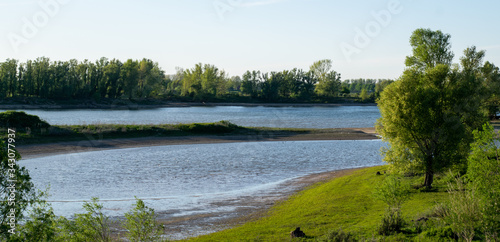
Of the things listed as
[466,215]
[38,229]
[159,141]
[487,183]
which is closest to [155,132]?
[159,141]

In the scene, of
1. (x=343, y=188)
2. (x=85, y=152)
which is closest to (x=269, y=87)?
(x=85, y=152)

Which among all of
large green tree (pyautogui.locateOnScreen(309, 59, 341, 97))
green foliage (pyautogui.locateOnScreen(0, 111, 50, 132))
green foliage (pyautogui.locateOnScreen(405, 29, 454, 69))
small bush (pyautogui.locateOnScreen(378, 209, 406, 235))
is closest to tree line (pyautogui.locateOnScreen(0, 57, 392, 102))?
large green tree (pyautogui.locateOnScreen(309, 59, 341, 97))

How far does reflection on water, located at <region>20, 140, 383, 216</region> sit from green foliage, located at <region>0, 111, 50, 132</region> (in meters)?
9.37

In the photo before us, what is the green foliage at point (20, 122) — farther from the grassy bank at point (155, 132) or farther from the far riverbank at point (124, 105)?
the far riverbank at point (124, 105)

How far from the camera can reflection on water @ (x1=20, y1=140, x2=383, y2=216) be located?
2514 centimetres

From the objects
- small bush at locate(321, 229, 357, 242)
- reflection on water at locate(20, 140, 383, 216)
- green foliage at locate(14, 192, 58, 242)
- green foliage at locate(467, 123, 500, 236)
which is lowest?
reflection on water at locate(20, 140, 383, 216)

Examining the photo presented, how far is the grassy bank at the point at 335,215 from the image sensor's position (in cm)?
1591

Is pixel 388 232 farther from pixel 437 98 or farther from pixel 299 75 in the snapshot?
pixel 299 75

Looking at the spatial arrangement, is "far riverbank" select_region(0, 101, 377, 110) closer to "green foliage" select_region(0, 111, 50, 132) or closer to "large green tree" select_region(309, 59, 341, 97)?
"large green tree" select_region(309, 59, 341, 97)

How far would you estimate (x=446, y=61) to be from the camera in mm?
47938

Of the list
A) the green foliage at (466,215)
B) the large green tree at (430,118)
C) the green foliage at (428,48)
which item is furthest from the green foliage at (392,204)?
the green foliage at (428,48)

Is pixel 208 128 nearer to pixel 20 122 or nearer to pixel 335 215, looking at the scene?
pixel 20 122

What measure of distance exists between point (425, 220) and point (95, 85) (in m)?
143

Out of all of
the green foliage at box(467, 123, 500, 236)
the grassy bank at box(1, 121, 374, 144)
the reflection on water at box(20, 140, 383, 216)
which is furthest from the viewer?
the grassy bank at box(1, 121, 374, 144)
